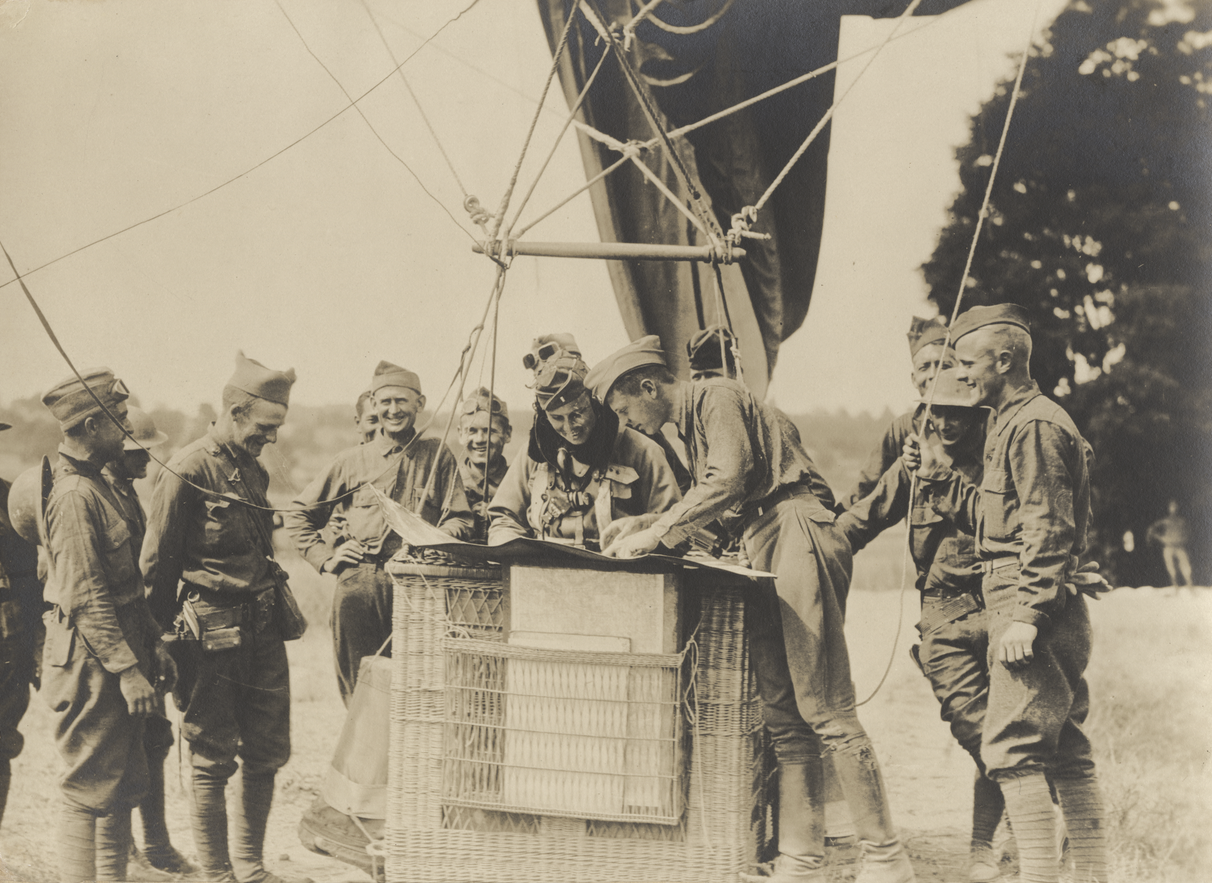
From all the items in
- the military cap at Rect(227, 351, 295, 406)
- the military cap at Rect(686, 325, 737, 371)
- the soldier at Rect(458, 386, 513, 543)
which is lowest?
the soldier at Rect(458, 386, 513, 543)

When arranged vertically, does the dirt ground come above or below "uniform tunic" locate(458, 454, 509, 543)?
below

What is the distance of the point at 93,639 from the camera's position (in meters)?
4.83

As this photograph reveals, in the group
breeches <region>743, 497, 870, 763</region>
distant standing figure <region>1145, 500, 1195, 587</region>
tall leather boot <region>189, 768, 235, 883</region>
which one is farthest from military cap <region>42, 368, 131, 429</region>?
distant standing figure <region>1145, 500, 1195, 587</region>

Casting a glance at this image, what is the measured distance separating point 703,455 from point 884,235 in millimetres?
1378

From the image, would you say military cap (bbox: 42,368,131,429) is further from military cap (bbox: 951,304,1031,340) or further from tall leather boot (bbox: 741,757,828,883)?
military cap (bbox: 951,304,1031,340)

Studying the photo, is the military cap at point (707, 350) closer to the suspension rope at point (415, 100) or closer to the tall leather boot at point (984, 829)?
the suspension rope at point (415, 100)

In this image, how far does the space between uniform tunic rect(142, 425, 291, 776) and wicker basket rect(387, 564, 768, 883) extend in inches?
44.6

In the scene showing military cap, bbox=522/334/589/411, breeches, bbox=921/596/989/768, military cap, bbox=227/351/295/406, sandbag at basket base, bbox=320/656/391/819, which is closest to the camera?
military cap, bbox=522/334/589/411

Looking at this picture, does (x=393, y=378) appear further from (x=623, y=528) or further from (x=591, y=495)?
(x=623, y=528)

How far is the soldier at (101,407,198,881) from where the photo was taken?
495cm

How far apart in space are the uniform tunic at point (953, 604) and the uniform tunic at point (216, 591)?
105 inches

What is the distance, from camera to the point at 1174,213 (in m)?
4.71

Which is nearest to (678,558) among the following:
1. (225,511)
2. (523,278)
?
(523,278)

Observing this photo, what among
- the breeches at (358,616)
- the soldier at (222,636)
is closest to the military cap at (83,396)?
the soldier at (222,636)
